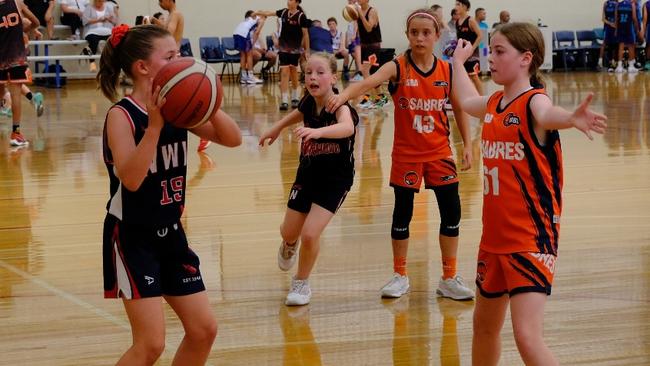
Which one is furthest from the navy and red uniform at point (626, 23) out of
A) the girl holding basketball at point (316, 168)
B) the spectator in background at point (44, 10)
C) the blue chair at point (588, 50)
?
the girl holding basketball at point (316, 168)

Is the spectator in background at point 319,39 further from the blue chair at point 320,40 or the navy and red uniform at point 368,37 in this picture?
the navy and red uniform at point 368,37

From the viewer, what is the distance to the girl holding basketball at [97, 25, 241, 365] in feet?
12.2

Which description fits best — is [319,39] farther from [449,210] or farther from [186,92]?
[186,92]

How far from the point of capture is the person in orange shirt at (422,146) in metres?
5.94

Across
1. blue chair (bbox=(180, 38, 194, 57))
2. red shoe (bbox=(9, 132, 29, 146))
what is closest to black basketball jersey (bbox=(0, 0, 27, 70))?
red shoe (bbox=(9, 132, 29, 146))

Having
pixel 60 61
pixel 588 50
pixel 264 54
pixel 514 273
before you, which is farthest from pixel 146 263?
pixel 588 50

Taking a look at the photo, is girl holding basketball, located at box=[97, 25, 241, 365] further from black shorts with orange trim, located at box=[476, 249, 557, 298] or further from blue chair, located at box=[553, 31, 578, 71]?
blue chair, located at box=[553, 31, 578, 71]

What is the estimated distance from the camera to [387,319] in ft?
18.1

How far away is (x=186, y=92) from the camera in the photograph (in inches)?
139

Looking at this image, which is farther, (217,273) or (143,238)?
(217,273)

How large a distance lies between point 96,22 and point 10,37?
1004 cm

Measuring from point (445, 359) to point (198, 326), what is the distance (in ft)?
4.98

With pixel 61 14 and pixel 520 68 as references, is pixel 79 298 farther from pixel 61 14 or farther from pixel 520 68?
pixel 61 14

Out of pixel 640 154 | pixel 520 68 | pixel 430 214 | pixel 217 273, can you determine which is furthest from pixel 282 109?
pixel 520 68
